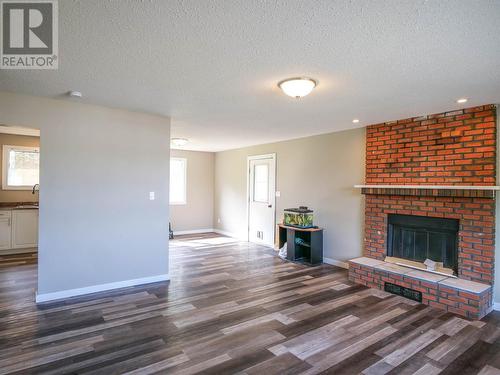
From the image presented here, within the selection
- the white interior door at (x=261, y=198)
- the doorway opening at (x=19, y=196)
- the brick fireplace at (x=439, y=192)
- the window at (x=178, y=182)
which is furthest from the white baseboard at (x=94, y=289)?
the window at (x=178, y=182)

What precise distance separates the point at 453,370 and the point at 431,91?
247cm

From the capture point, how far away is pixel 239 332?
2734 mm

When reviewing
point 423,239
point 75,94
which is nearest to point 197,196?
point 75,94

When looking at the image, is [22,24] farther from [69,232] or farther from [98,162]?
[69,232]

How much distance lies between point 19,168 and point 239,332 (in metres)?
5.78

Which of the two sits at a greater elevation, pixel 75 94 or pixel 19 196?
pixel 75 94

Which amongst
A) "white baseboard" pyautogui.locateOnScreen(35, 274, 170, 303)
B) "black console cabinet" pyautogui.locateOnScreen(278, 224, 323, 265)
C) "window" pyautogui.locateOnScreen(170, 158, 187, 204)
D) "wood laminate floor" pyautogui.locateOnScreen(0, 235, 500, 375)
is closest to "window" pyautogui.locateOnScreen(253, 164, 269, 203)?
"black console cabinet" pyautogui.locateOnScreen(278, 224, 323, 265)

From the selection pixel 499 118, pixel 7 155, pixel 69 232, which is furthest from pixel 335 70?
pixel 7 155

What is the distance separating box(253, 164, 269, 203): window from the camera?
22.2 ft

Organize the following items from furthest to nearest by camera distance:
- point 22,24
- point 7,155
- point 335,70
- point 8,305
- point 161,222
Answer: point 7,155
point 161,222
point 8,305
point 335,70
point 22,24

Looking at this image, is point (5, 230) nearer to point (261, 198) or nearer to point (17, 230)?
point (17, 230)

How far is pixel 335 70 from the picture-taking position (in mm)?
2502

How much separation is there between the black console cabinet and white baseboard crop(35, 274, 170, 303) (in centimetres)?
225

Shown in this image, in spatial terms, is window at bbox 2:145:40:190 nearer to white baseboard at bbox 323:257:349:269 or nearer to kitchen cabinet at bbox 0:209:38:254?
kitchen cabinet at bbox 0:209:38:254
